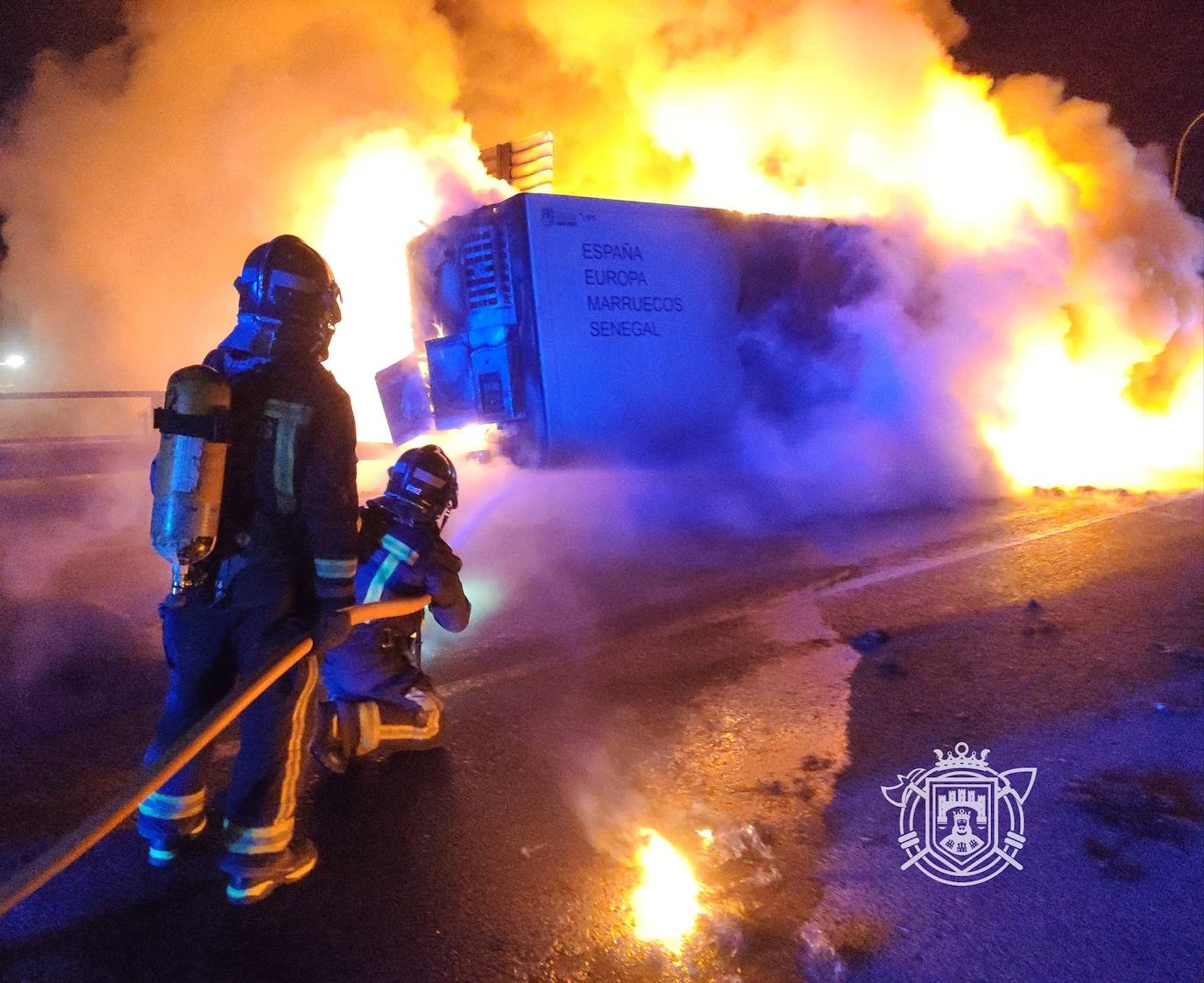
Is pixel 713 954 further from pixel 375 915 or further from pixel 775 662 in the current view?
pixel 775 662

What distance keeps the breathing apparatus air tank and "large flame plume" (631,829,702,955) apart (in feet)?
5.44

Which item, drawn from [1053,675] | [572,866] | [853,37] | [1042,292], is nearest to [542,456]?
[1053,675]

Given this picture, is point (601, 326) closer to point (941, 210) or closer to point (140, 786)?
point (941, 210)

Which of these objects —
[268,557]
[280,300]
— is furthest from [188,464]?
[280,300]

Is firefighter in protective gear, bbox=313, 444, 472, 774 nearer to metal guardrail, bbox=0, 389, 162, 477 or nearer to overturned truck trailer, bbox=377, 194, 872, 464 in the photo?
overturned truck trailer, bbox=377, 194, 872, 464

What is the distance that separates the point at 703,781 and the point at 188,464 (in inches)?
83.3

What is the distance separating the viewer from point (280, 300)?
8.56 feet

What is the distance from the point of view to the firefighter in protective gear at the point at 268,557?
256cm

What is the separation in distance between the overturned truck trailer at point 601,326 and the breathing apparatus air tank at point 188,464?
4874mm

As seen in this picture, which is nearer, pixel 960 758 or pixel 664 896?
pixel 664 896

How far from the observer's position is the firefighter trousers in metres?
2.56

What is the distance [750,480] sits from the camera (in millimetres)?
8789

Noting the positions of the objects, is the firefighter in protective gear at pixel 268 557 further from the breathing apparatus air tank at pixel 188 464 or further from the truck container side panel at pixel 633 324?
the truck container side panel at pixel 633 324

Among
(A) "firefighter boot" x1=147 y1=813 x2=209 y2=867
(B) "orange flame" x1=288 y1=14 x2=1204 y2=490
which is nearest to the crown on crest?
(A) "firefighter boot" x1=147 y1=813 x2=209 y2=867
